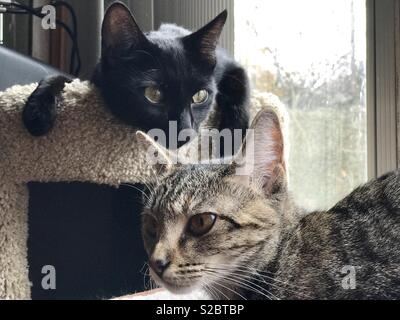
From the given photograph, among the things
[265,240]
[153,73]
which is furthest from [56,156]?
[265,240]

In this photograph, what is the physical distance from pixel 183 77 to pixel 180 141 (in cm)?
10

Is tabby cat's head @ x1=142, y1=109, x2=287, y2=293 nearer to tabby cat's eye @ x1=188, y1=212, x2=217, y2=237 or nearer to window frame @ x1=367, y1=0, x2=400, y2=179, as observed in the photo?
tabby cat's eye @ x1=188, y1=212, x2=217, y2=237

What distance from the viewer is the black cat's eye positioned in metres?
0.70

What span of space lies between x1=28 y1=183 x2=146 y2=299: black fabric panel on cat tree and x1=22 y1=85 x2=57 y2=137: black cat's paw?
0.07 metres

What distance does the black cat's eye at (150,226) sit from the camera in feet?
2.29

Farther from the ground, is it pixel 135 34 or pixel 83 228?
pixel 135 34

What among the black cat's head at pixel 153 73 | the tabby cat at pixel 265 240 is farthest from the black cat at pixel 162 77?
the tabby cat at pixel 265 240

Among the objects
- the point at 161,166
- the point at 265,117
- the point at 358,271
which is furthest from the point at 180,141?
the point at 358,271

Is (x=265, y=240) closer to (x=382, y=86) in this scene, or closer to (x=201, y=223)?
(x=201, y=223)

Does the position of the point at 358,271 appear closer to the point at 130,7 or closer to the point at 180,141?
the point at 180,141

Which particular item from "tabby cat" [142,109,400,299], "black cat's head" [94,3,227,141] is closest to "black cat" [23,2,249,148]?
"black cat's head" [94,3,227,141]

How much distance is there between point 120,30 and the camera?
0.74m

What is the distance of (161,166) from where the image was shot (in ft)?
2.38

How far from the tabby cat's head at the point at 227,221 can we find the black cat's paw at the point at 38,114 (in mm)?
192
